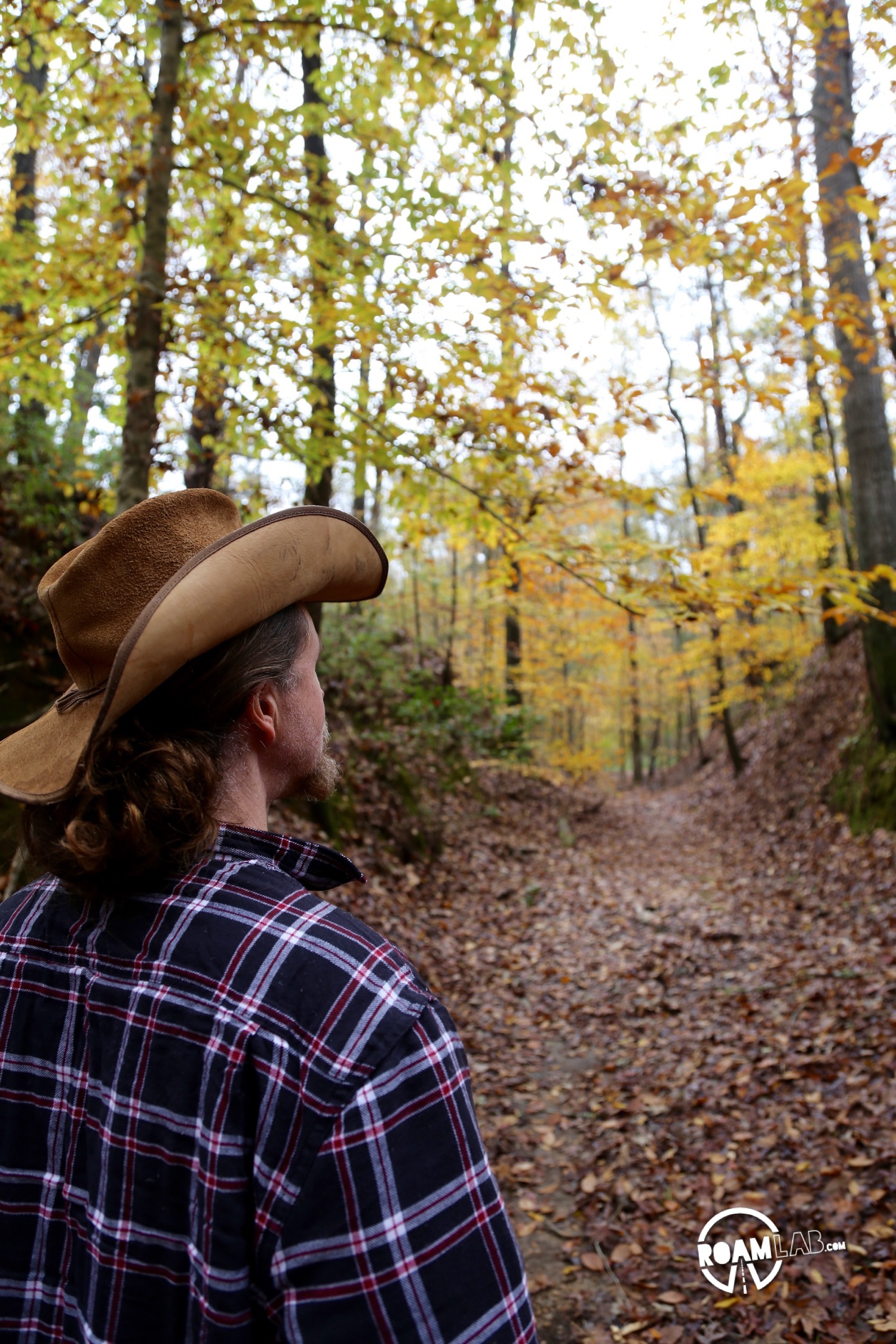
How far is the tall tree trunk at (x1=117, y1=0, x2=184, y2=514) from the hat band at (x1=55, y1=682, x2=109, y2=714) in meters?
3.28

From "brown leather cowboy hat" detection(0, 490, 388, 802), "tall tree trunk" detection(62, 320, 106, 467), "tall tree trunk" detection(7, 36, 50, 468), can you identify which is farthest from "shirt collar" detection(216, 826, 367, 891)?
"tall tree trunk" detection(62, 320, 106, 467)

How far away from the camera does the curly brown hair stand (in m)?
1.27

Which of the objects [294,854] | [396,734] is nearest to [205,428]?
[396,734]

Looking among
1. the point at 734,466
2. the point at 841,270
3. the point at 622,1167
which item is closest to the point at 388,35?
the point at 841,270

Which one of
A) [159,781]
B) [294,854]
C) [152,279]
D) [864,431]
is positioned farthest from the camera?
[864,431]

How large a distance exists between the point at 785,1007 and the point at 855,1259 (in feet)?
8.32

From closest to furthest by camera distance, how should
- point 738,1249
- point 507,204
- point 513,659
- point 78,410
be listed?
point 738,1249, point 507,204, point 78,410, point 513,659

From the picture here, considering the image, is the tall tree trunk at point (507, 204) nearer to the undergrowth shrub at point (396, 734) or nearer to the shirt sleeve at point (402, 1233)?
the undergrowth shrub at point (396, 734)

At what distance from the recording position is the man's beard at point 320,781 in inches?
64.1

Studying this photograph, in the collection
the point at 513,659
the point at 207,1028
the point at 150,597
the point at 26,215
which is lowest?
the point at 207,1028

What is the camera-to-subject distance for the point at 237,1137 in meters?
1.07

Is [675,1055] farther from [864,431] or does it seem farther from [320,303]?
[864,431]

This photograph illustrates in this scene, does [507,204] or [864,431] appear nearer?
[507,204]

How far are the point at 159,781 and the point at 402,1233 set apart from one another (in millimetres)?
773
